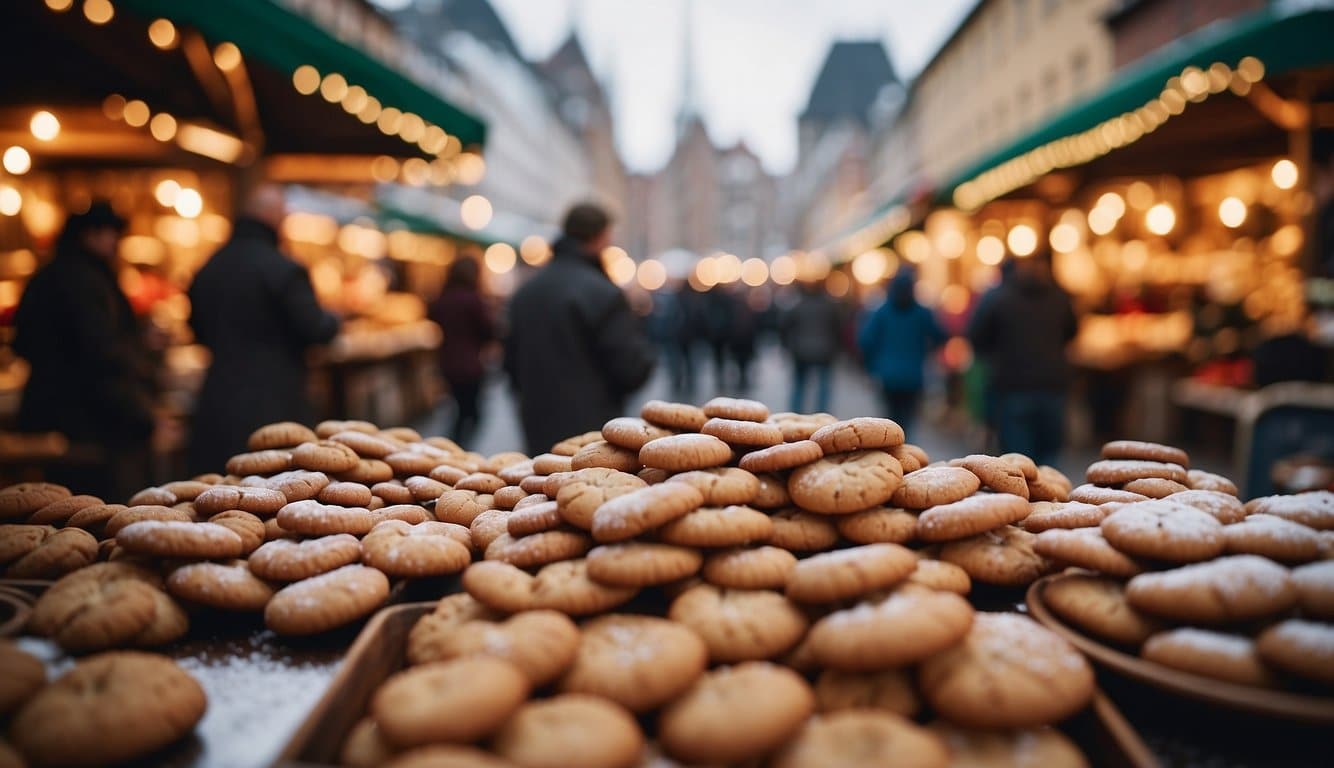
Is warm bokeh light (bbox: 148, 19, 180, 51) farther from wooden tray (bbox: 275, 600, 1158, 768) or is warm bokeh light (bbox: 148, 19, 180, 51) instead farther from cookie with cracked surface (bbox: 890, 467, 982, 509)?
cookie with cracked surface (bbox: 890, 467, 982, 509)

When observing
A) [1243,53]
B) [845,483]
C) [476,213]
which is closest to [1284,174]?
[1243,53]

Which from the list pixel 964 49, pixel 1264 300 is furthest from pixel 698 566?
pixel 964 49

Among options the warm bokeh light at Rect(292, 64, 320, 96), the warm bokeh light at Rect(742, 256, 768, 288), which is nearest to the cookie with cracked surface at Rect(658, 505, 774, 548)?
the warm bokeh light at Rect(292, 64, 320, 96)

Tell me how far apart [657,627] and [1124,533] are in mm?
1038

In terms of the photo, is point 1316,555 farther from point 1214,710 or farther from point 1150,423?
point 1150,423

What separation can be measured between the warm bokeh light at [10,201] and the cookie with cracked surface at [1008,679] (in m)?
13.0

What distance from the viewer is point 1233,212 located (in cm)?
1234

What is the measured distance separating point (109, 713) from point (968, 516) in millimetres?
1718

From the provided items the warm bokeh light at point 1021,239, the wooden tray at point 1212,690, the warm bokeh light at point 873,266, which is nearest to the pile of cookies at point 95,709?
the wooden tray at point 1212,690

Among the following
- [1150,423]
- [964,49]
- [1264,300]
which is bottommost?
[1150,423]

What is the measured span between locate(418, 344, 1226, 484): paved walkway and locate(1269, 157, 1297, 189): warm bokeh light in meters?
4.78

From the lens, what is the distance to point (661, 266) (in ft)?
155

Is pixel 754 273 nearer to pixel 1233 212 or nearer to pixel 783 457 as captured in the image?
pixel 1233 212

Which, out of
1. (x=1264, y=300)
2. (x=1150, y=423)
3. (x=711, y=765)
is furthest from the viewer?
(x=1150, y=423)
